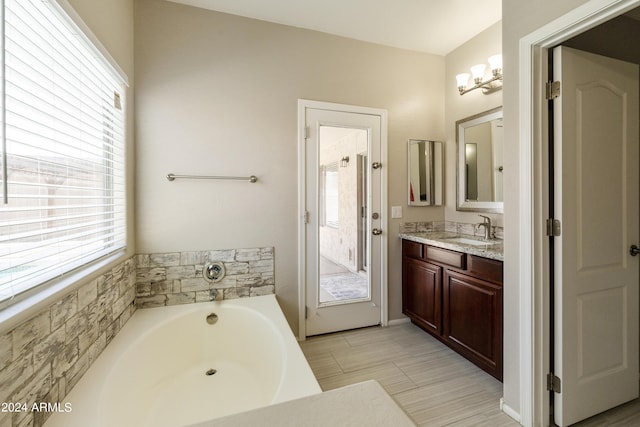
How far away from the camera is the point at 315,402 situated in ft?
2.51

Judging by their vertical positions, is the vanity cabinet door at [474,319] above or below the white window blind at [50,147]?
below

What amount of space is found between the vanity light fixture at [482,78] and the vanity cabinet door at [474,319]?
160 cm

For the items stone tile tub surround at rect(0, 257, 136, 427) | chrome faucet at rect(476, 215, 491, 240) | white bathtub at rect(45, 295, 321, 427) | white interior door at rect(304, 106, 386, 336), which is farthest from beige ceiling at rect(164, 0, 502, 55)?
white bathtub at rect(45, 295, 321, 427)

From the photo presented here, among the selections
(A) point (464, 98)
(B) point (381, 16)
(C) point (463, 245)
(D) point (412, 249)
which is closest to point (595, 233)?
(C) point (463, 245)

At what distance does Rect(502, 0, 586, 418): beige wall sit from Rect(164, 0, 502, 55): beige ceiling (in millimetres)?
784

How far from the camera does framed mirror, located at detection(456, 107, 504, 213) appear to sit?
7.75 feet

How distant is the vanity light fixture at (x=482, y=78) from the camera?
2.22m

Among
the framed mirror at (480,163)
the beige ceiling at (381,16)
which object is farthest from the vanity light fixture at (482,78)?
the beige ceiling at (381,16)

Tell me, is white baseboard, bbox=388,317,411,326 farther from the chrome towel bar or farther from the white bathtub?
the chrome towel bar

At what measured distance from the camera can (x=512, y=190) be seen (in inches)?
61.7

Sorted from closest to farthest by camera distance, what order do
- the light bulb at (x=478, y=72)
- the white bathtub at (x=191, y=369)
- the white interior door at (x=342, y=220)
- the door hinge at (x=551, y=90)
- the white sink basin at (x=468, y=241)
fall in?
1. the white bathtub at (x=191, y=369)
2. the door hinge at (x=551, y=90)
3. the white sink basin at (x=468, y=241)
4. the light bulb at (x=478, y=72)
5. the white interior door at (x=342, y=220)

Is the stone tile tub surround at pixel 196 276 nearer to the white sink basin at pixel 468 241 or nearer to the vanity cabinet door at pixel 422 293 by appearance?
the vanity cabinet door at pixel 422 293

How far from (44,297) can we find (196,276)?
1201mm

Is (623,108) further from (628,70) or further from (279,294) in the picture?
(279,294)
